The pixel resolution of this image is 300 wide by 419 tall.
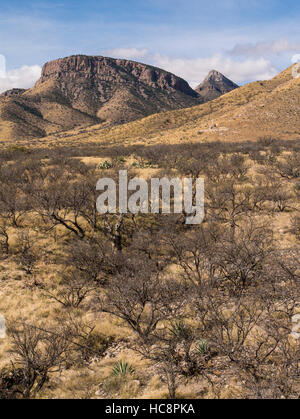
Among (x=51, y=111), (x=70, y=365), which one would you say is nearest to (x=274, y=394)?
(x=70, y=365)

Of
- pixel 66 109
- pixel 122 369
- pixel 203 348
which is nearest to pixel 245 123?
pixel 203 348

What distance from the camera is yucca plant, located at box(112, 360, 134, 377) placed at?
7.38m

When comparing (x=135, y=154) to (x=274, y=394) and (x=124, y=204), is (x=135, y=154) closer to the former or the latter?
(x=124, y=204)

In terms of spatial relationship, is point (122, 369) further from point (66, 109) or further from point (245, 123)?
point (66, 109)

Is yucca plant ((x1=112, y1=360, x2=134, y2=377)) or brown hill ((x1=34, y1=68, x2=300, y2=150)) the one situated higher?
brown hill ((x1=34, y1=68, x2=300, y2=150))

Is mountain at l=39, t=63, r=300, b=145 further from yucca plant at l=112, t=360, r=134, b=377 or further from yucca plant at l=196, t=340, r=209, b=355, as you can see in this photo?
yucca plant at l=112, t=360, r=134, b=377

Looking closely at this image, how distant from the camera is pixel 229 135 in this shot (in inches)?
2484

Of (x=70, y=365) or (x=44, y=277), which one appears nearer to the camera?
(x=70, y=365)

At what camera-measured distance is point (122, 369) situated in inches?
294

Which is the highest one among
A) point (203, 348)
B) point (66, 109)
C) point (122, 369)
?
point (66, 109)

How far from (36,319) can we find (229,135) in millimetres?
63384

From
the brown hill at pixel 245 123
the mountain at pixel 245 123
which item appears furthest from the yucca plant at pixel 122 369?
the brown hill at pixel 245 123

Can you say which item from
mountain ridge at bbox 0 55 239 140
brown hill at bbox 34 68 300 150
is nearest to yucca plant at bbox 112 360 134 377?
brown hill at bbox 34 68 300 150

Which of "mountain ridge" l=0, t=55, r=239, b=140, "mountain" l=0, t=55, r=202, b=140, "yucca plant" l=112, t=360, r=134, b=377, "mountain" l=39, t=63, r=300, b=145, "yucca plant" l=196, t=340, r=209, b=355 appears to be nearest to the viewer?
"yucca plant" l=112, t=360, r=134, b=377
